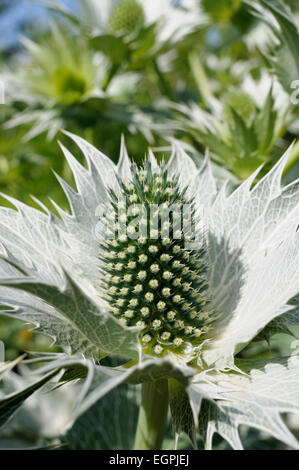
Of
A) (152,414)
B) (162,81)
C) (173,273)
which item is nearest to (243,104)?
(162,81)

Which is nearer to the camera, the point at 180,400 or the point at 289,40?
the point at 180,400

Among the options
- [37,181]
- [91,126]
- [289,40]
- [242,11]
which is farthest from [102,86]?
[289,40]

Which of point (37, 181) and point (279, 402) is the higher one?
point (279, 402)

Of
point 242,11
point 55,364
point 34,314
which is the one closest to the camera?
point 55,364

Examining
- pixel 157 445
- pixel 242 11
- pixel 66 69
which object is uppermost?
pixel 242 11

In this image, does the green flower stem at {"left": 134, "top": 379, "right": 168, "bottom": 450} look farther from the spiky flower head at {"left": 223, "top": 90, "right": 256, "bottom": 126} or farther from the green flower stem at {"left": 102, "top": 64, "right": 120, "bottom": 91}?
the green flower stem at {"left": 102, "top": 64, "right": 120, "bottom": 91}

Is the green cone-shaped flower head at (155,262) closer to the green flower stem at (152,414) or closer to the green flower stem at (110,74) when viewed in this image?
the green flower stem at (152,414)

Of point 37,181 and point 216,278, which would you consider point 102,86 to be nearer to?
point 37,181

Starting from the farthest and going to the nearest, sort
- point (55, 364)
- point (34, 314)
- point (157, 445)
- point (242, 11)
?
point (242, 11)
point (157, 445)
point (34, 314)
point (55, 364)

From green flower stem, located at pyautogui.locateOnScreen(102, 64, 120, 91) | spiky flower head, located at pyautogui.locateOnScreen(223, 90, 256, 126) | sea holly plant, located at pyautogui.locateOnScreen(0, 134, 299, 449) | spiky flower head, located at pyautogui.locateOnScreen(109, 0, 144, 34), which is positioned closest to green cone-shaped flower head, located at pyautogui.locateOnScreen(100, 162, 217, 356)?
sea holly plant, located at pyautogui.locateOnScreen(0, 134, 299, 449)
